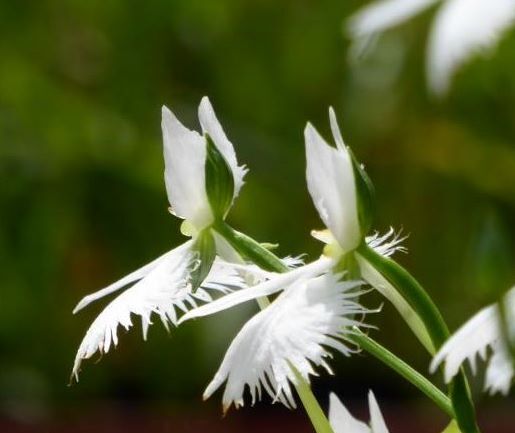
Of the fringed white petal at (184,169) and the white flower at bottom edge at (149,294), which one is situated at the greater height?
the fringed white petal at (184,169)

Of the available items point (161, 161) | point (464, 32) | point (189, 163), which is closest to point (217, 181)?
point (189, 163)

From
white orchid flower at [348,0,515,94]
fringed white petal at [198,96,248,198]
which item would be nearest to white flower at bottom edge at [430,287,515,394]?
fringed white petal at [198,96,248,198]

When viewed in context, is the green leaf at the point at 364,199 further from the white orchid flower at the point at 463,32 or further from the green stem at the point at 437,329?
the white orchid flower at the point at 463,32

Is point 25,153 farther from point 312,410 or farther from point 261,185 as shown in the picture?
point 312,410

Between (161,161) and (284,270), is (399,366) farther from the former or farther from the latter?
(161,161)

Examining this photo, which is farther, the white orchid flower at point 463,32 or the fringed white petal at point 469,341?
the white orchid flower at point 463,32

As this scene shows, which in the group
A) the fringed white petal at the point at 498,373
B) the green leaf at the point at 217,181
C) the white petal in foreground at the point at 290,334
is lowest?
the fringed white petal at the point at 498,373

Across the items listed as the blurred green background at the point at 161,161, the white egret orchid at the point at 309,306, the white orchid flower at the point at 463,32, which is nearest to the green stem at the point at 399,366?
the white egret orchid at the point at 309,306
